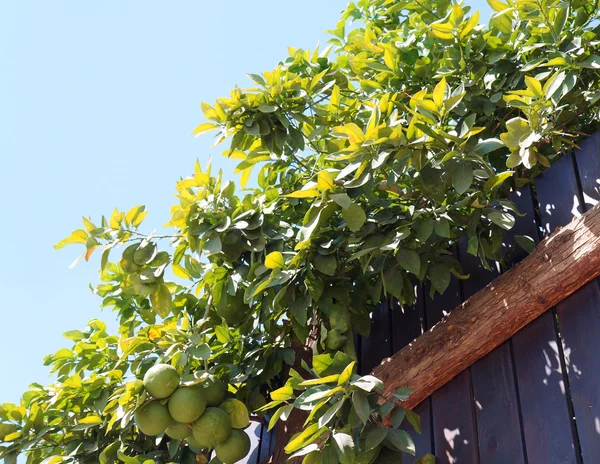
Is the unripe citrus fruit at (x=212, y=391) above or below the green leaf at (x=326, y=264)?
below

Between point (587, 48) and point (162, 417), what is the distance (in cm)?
155

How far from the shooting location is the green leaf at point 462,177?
1640mm

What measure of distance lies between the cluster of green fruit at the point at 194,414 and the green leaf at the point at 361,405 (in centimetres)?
43

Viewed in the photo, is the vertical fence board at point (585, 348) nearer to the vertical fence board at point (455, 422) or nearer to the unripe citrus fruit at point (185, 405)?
the vertical fence board at point (455, 422)

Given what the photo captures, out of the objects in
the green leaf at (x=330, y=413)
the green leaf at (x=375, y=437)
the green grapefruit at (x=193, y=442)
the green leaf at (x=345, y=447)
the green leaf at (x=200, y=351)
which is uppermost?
the green leaf at (x=200, y=351)

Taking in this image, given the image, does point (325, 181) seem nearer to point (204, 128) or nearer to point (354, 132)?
point (354, 132)

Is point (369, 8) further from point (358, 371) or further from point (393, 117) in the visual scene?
point (358, 371)

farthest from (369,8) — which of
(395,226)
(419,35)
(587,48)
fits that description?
(395,226)

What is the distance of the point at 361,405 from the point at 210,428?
477 mm

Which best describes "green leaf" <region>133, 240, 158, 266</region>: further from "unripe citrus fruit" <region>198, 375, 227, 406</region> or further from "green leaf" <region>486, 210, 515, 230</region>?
"green leaf" <region>486, 210, 515, 230</region>

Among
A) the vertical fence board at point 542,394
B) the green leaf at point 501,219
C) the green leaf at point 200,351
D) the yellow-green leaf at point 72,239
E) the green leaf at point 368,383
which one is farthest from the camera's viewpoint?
the yellow-green leaf at point 72,239

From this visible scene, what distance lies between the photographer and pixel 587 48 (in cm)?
196

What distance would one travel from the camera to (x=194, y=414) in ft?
5.80

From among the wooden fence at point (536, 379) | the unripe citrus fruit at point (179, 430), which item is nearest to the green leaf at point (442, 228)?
the wooden fence at point (536, 379)
